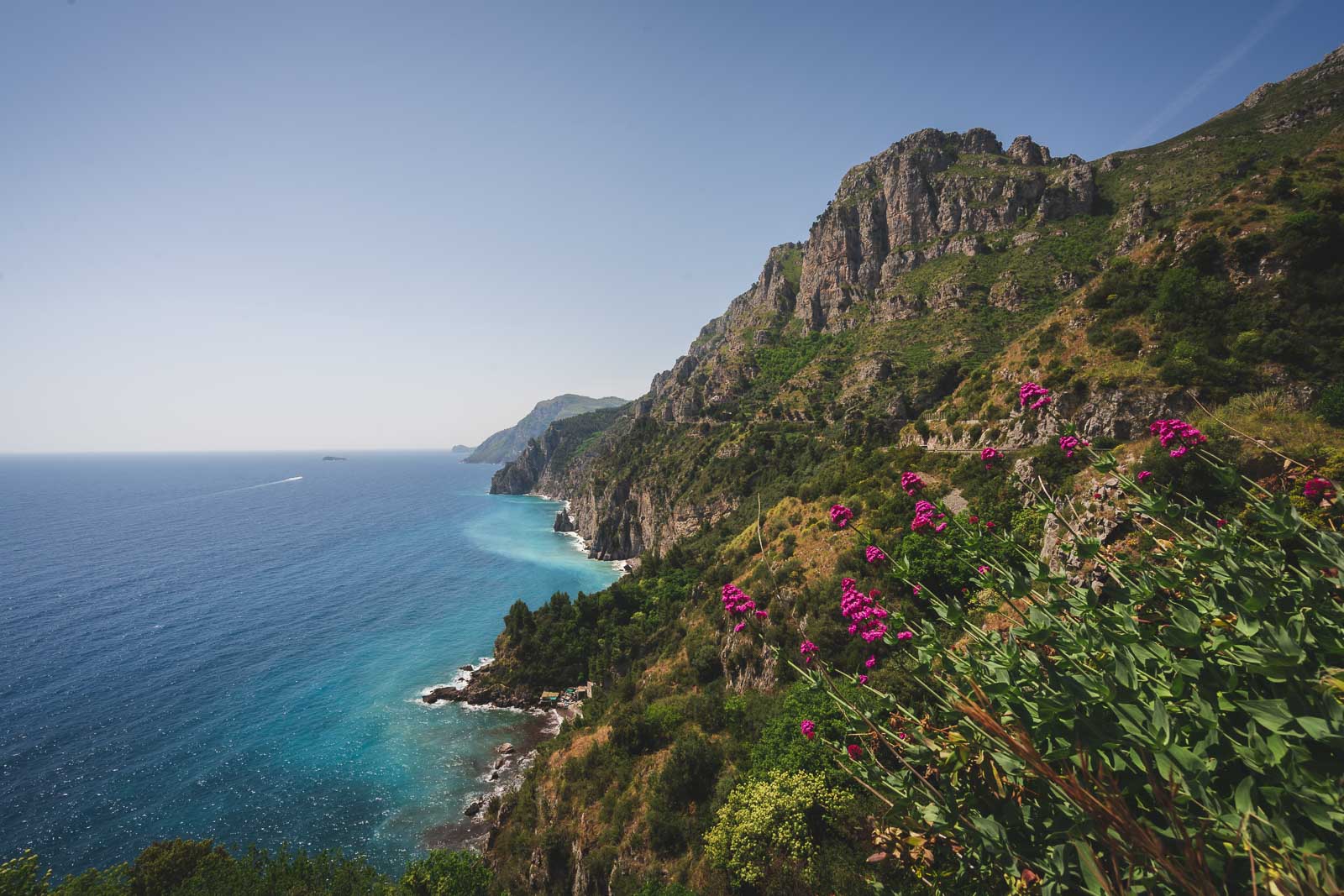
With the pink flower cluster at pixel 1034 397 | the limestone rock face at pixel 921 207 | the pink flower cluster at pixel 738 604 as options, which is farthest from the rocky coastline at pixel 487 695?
the limestone rock face at pixel 921 207

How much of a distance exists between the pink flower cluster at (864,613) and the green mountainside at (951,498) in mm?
811

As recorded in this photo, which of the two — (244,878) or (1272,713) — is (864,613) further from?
(244,878)

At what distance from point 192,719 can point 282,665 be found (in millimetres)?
10414

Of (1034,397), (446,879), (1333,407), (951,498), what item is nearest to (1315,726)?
(1034,397)

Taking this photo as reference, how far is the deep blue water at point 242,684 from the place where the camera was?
34062mm

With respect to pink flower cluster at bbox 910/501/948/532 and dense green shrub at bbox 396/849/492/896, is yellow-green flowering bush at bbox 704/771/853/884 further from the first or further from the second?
dense green shrub at bbox 396/849/492/896

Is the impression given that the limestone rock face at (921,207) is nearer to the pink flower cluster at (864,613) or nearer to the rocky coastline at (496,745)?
the rocky coastline at (496,745)

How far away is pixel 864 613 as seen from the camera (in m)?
6.46

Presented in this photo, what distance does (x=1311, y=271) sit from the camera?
2275 cm

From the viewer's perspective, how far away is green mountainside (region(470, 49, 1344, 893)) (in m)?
6.55

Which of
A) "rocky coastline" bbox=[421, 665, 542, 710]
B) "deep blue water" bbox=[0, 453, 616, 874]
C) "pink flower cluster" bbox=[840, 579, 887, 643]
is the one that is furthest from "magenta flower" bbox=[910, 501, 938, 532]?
"rocky coastline" bbox=[421, 665, 542, 710]

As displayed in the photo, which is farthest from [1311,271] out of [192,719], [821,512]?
[192,719]

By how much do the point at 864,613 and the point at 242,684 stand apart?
236 feet

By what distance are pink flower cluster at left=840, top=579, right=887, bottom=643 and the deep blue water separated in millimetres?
41326
